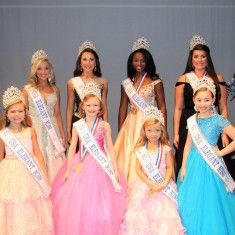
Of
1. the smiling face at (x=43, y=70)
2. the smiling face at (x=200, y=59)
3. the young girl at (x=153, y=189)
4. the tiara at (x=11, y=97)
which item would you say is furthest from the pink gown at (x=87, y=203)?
the smiling face at (x=200, y=59)

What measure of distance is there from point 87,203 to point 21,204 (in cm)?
42

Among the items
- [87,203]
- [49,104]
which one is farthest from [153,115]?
[49,104]

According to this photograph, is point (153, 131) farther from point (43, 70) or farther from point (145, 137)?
point (43, 70)

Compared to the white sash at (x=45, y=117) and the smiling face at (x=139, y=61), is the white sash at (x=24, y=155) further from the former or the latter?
the smiling face at (x=139, y=61)

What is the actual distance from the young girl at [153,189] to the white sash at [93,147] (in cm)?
20

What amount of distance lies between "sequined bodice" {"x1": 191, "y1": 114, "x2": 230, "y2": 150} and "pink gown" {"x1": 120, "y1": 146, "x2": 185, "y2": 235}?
447 millimetres

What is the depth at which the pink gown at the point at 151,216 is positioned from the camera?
Result: 334 cm

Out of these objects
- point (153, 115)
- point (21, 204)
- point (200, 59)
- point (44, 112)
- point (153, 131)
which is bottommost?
point (21, 204)

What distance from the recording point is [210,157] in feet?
11.4

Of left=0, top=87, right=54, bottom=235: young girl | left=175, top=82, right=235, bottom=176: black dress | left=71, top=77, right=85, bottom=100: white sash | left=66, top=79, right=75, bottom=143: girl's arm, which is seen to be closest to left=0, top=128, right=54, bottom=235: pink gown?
left=0, top=87, right=54, bottom=235: young girl

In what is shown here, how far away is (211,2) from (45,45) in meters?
1.87

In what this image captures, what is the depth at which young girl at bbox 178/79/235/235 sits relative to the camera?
3.33 meters

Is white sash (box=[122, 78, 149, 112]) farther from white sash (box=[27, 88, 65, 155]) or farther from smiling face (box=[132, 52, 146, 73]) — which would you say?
white sash (box=[27, 88, 65, 155])

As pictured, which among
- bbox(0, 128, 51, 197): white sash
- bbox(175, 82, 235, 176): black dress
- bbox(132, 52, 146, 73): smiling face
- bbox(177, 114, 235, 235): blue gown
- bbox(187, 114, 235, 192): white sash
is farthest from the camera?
bbox(132, 52, 146, 73): smiling face
